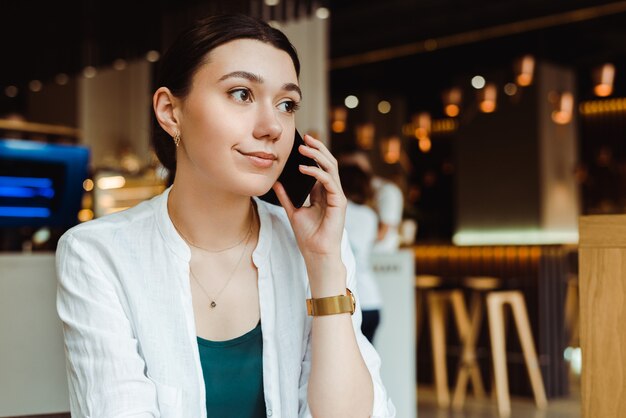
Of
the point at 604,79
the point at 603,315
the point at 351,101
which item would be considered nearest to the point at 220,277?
the point at 603,315

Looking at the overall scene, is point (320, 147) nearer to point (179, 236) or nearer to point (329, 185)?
point (329, 185)

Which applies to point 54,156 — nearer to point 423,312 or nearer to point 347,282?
point 347,282

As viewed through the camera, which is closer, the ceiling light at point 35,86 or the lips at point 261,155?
the lips at point 261,155

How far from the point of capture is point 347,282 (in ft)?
4.68

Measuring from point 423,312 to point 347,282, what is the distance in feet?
17.7

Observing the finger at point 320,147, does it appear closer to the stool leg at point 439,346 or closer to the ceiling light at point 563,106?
the stool leg at point 439,346

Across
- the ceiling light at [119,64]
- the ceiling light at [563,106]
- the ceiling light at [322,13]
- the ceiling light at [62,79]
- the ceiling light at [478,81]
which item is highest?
the ceiling light at [119,64]

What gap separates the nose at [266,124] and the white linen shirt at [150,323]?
0.79 feet

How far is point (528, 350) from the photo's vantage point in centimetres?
543

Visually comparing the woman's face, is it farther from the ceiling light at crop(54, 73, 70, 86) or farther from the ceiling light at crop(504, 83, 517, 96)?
the ceiling light at crop(54, 73, 70, 86)

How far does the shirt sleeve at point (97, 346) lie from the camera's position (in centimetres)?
120

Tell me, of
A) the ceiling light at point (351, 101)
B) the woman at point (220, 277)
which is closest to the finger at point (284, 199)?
the woman at point (220, 277)

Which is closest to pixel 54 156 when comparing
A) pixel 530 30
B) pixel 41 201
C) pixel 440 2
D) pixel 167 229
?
pixel 41 201

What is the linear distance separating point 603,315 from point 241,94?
780 millimetres
